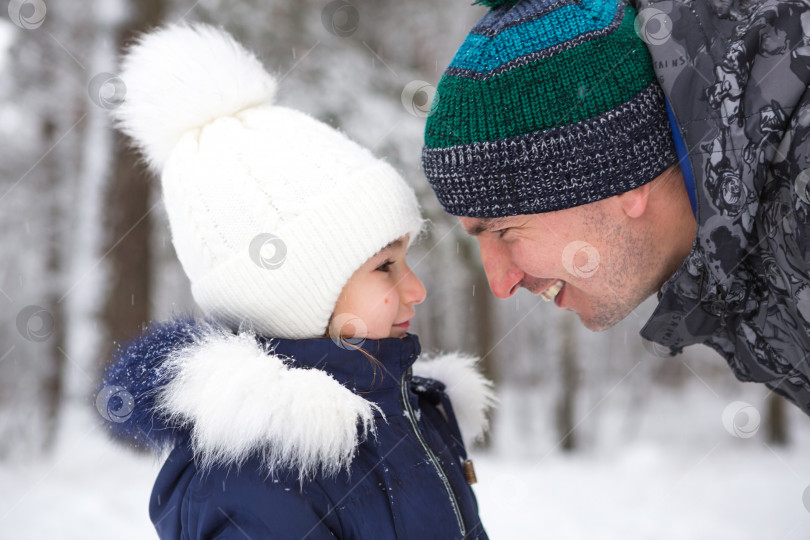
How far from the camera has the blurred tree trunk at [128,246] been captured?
598 centimetres

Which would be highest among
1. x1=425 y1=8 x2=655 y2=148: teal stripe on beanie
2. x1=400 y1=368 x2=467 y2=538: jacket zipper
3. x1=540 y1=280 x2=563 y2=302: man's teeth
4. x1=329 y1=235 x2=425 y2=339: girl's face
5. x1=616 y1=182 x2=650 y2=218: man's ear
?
x1=425 y1=8 x2=655 y2=148: teal stripe on beanie

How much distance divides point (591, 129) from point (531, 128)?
17 centimetres

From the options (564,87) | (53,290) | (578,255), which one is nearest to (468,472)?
(578,255)

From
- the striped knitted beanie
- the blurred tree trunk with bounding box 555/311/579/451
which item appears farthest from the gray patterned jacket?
the blurred tree trunk with bounding box 555/311/579/451

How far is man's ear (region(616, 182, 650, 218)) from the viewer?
2047mm

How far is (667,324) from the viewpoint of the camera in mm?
2092

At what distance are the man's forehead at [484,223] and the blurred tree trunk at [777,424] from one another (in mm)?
7637

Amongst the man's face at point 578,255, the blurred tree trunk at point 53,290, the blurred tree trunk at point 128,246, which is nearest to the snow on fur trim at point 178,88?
the man's face at point 578,255

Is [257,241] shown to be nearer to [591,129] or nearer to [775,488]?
[591,129]

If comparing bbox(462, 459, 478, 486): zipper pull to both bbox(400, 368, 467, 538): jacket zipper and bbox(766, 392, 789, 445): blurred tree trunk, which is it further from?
bbox(766, 392, 789, 445): blurred tree trunk

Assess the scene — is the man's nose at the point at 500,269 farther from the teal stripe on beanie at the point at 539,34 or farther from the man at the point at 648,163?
the teal stripe on beanie at the point at 539,34

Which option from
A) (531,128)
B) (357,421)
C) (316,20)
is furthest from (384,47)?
(357,421)

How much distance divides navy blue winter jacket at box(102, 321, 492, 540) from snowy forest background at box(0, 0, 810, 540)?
9.28 ft

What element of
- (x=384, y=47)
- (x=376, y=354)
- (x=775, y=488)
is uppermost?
(x=376, y=354)
